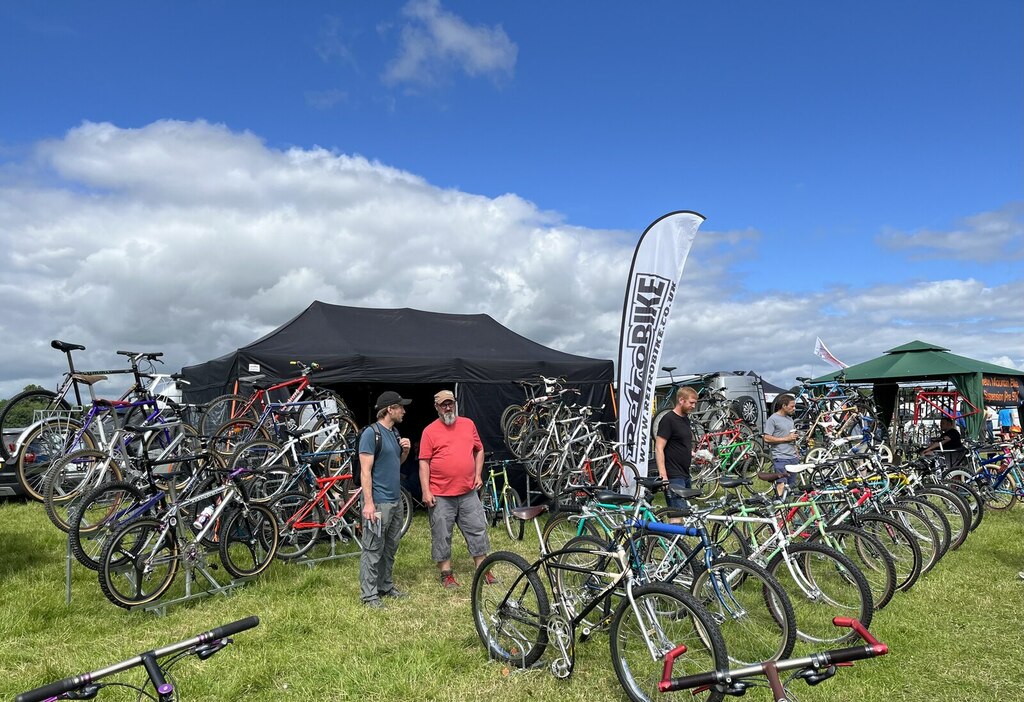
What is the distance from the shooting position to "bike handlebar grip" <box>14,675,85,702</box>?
1.51m

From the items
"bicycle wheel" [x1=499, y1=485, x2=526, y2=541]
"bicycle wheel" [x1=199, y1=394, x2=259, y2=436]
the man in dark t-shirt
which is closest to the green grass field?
"bicycle wheel" [x1=499, y1=485, x2=526, y2=541]

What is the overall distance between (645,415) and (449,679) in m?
4.81

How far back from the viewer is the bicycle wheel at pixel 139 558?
16.0 feet

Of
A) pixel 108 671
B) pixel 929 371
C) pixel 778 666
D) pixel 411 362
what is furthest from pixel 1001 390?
pixel 108 671

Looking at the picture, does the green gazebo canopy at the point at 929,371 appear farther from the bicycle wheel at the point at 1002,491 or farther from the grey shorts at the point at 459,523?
the grey shorts at the point at 459,523

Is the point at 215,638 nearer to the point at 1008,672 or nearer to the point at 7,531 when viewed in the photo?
the point at 1008,672

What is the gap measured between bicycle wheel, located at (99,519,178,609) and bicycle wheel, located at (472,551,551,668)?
8.52ft

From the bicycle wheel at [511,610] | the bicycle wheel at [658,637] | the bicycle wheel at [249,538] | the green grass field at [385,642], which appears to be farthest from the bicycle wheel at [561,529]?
the bicycle wheel at [249,538]

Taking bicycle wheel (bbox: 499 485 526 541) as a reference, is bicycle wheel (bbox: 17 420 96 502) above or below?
above

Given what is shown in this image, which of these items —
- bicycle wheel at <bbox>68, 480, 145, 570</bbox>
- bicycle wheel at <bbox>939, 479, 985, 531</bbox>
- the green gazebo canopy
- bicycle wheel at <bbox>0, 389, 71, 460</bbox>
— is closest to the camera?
bicycle wheel at <bbox>68, 480, 145, 570</bbox>

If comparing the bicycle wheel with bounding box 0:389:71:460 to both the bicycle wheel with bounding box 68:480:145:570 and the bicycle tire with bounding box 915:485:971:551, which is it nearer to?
the bicycle wheel with bounding box 68:480:145:570

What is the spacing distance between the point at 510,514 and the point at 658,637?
195 inches

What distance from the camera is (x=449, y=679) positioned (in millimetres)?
3971

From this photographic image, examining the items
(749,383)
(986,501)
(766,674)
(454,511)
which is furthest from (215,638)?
(749,383)
